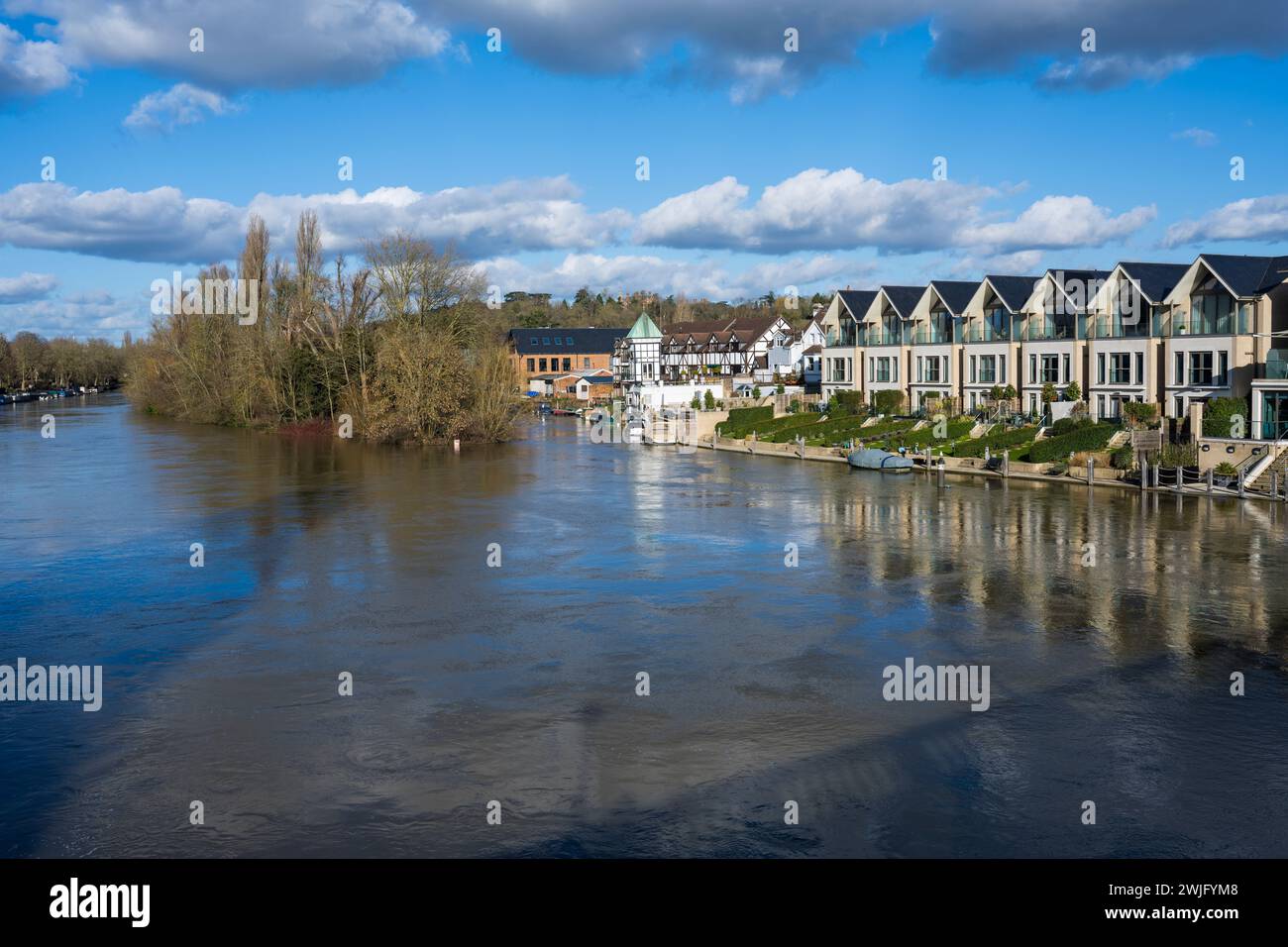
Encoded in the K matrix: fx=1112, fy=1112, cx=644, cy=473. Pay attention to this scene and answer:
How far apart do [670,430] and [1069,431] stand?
32204mm

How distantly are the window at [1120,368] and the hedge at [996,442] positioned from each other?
4483 millimetres

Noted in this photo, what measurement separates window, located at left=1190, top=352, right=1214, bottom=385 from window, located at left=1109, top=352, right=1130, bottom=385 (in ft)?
12.6

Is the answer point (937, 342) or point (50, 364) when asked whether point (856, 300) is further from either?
point (50, 364)

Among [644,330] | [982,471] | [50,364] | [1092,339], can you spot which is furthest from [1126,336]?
[50,364]

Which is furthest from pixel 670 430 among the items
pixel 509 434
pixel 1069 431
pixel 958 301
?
pixel 1069 431

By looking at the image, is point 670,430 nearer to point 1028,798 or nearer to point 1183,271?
point 1183,271

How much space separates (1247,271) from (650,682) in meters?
40.0

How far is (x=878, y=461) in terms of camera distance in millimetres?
52250

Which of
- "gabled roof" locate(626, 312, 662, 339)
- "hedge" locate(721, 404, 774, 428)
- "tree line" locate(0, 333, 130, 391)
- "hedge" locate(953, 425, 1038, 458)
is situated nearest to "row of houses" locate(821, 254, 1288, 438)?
"hedge" locate(953, 425, 1038, 458)

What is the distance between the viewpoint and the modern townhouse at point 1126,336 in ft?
165

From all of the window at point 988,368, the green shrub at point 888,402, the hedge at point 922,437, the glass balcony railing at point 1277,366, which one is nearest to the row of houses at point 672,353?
the green shrub at point 888,402

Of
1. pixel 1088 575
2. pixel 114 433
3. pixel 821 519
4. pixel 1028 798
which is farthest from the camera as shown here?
pixel 114 433

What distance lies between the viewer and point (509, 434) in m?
72.4

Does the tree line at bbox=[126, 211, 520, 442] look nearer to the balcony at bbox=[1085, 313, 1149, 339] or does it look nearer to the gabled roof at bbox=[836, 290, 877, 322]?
the gabled roof at bbox=[836, 290, 877, 322]
